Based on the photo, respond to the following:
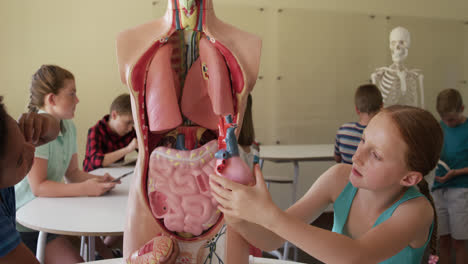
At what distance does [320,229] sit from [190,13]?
22.5 inches

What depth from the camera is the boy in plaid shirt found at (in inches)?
103

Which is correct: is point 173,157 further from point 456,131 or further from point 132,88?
point 456,131

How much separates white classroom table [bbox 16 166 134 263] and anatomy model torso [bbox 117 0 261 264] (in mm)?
573

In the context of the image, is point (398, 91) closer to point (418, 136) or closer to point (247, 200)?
point (418, 136)

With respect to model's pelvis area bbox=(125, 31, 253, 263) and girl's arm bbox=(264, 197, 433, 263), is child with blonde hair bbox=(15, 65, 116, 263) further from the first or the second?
girl's arm bbox=(264, 197, 433, 263)

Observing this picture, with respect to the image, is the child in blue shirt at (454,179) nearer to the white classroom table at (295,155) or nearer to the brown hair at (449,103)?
the brown hair at (449,103)

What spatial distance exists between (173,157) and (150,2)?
3.17 metres

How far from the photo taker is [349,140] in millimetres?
2426

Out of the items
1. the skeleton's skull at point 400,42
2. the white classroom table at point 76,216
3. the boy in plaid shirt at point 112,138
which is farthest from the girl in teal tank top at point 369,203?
the skeleton's skull at point 400,42

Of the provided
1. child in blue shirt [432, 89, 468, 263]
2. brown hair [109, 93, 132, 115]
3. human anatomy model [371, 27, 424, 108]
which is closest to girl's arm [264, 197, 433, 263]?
child in blue shirt [432, 89, 468, 263]

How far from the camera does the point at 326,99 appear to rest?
14.1 feet

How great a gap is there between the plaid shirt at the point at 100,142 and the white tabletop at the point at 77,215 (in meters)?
0.80

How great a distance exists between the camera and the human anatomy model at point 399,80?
11.4 feet

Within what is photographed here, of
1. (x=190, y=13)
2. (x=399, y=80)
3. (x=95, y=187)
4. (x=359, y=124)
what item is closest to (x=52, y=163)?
(x=95, y=187)
